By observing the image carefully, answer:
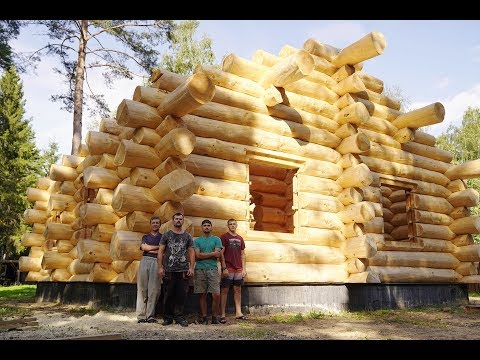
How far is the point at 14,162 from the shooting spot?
92.1ft

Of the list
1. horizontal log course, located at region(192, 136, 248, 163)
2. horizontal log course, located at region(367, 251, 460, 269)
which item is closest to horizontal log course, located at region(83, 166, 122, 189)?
horizontal log course, located at region(192, 136, 248, 163)

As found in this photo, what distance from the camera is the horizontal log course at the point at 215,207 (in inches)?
320

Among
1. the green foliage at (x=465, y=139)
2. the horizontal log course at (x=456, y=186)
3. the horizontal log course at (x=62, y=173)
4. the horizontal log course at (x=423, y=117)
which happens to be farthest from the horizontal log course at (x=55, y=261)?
the green foliage at (x=465, y=139)

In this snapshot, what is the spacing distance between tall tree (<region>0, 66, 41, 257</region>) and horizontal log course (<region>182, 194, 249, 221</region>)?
69.7 ft

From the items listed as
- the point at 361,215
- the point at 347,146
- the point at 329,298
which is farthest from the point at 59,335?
the point at 347,146

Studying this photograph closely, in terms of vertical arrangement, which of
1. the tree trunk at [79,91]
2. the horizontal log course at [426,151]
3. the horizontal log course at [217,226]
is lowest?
the horizontal log course at [217,226]

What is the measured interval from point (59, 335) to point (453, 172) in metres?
11.6

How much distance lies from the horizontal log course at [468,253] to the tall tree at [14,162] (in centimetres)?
2341

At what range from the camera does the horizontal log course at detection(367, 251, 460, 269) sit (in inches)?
411

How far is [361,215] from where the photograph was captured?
384 inches

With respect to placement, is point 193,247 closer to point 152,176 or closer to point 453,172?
point 152,176

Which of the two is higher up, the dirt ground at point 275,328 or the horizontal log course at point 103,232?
the horizontal log course at point 103,232

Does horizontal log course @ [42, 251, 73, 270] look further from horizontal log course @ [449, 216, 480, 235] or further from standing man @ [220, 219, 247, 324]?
horizontal log course @ [449, 216, 480, 235]

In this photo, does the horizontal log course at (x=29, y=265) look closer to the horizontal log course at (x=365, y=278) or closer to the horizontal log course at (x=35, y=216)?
the horizontal log course at (x=35, y=216)
